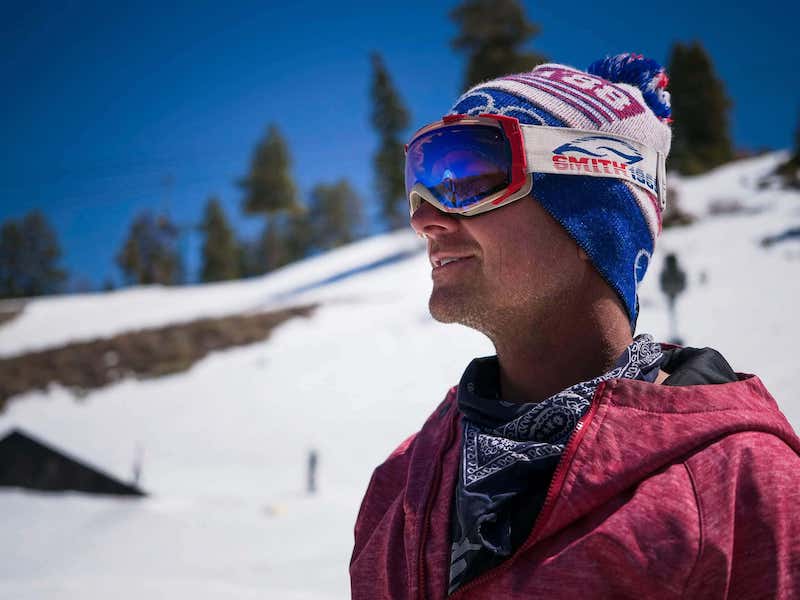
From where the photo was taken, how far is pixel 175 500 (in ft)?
18.4

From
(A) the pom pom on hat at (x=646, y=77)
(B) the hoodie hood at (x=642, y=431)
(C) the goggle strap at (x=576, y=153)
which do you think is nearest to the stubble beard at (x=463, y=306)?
(C) the goggle strap at (x=576, y=153)

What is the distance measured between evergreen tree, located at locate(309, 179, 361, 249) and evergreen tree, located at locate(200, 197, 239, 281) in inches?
366

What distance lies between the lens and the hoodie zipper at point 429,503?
1.57 metres

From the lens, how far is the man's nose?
6.57 ft

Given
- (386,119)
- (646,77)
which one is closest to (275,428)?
(646,77)

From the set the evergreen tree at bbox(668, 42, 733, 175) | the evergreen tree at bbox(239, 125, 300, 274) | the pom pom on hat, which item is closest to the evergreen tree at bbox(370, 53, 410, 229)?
the evergreen tree at bbox(239, 125, 300, 274)

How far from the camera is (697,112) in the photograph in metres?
17.1

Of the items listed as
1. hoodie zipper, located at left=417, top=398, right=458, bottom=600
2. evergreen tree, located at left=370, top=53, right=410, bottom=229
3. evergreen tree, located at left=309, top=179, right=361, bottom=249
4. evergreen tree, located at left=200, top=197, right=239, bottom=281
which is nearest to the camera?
hoodie zipper, located at left=417, top=398, right=458, bottom=600

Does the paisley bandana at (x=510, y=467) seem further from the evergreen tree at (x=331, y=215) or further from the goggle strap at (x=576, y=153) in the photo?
the evergreen tree at (x=331, y=215)

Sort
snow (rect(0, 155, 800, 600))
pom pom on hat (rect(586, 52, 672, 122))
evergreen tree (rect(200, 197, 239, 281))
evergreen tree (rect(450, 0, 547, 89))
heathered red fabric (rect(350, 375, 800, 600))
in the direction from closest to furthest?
heathered red fabric (rect(350, 375, 800, 600)) < pom pom on hat (rect(586, 52, 672, 122)) < snow (rect(0, 155, 800, 600)) < evergreen tree (rect(450, 0, 547, 89)) < evergreen tree (rect(200, 197, 239, 281))

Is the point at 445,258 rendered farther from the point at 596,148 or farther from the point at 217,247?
the point at 217,247

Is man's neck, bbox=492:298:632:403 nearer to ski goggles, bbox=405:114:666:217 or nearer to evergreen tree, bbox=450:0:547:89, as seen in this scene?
ski goggles, bbox=405:114:666:217

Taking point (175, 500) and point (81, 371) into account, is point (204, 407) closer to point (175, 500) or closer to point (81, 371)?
point (175, 500)

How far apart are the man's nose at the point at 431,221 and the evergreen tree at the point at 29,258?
45.6 meters
